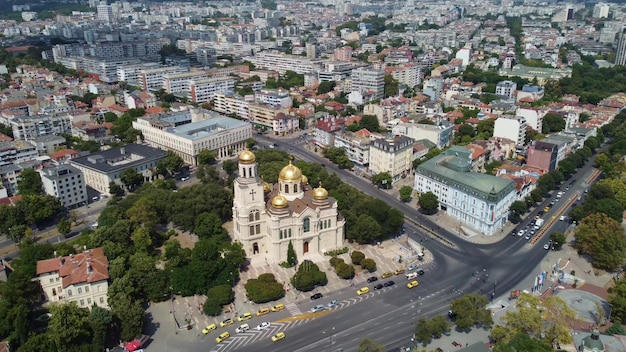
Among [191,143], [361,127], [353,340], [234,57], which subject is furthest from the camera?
[234,57]

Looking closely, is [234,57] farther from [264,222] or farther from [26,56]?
[264,222]

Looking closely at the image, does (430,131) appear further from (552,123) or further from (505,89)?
(505,89)

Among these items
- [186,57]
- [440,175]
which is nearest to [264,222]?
[440,175]

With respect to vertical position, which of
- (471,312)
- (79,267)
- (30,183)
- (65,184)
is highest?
(79,267)

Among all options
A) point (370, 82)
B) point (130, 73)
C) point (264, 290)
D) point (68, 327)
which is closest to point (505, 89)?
point (370, 82)

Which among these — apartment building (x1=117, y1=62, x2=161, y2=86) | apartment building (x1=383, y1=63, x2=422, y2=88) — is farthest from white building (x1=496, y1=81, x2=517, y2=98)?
apartment building (x1=117, y1=62, x2=161, y2=86)

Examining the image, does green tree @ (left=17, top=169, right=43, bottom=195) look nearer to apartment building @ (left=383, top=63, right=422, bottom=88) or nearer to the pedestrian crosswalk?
the pedestrian crosswalk

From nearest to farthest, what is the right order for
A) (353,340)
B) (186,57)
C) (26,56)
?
1. (353,340)
2. (26,56)
3. (186,57)

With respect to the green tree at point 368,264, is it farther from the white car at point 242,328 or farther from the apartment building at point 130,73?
the apartment building at point 130,73
